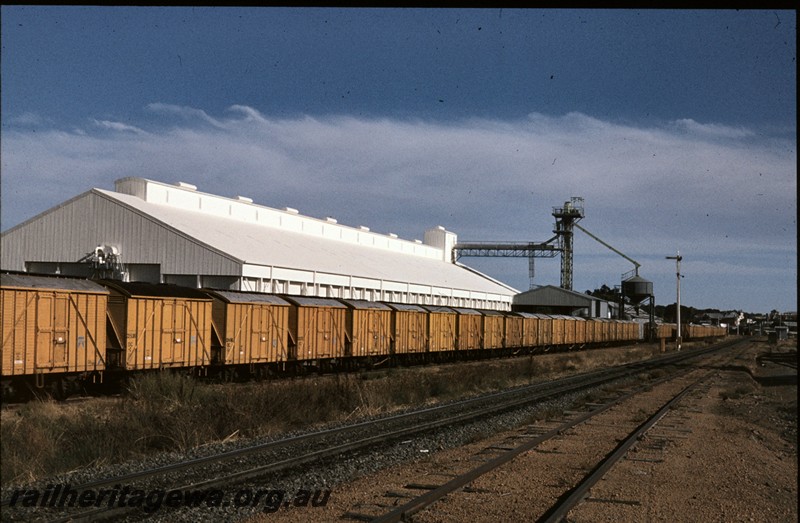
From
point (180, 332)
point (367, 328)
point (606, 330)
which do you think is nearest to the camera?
point (180, 332)

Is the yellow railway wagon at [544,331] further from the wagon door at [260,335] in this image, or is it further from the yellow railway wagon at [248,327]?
the wagon door at [260,335]

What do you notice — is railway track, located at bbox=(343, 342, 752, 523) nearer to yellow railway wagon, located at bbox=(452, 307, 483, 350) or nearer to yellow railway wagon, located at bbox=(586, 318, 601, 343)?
yellow railway wagon, located at bbox=(452, 307, 483, 350)

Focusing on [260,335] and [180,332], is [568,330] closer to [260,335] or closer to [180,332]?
[260,335]

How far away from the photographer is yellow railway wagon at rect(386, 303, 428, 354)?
123 feet

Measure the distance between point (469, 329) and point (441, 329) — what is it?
398 centimetres

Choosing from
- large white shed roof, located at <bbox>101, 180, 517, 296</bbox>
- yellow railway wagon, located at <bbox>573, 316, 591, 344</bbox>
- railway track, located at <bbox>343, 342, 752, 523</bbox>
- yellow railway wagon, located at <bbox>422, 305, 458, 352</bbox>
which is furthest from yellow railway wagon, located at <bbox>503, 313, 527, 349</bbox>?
railway track, located at <bbox>343, 342, 752, 523</bbox>

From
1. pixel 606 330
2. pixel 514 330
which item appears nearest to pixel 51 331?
pixel 514 330

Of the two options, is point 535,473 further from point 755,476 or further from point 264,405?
point 264,405

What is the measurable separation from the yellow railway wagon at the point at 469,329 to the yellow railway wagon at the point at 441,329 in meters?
0.54

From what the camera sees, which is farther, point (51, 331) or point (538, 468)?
point (51, 331)

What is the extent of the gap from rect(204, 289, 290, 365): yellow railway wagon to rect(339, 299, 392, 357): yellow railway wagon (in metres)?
4.70

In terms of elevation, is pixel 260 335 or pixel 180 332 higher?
pixel 180 332

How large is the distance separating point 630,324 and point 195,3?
91.9 m

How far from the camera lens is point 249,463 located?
1210 cm
